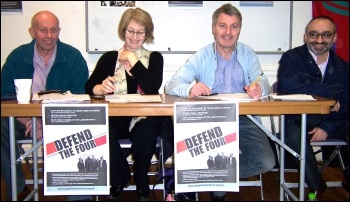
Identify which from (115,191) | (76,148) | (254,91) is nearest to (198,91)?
(254,91)

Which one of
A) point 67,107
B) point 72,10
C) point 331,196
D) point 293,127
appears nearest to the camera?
point 67,107

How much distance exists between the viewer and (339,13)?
310 cm

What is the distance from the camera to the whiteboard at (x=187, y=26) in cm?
298

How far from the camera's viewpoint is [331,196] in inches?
92.0

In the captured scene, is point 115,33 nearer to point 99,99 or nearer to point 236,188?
point 99,99

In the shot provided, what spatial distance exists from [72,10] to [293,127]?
6.89 ft

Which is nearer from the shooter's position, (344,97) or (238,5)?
(344,97)

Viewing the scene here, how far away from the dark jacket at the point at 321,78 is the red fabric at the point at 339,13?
2.61 ft

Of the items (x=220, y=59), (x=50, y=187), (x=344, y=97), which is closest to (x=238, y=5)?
(x=220, y=59)

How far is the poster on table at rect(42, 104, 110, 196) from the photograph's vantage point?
1578 mm

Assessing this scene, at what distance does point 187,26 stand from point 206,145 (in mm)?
1646

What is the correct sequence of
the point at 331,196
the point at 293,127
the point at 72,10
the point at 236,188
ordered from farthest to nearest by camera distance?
the point at 72,10, the point at 331,196, the point at 293,127, the point at 236,188

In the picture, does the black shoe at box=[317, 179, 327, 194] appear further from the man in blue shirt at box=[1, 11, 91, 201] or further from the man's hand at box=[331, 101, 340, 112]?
the man in blue shirt at box=[1, 11, 91, 201]

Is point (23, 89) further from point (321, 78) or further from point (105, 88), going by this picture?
point (321, 78)
